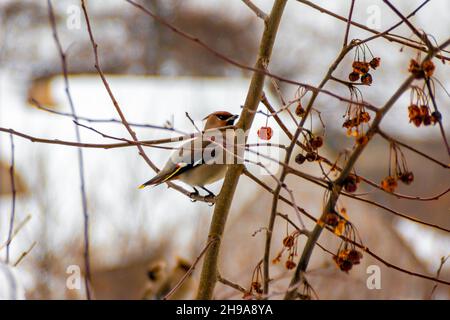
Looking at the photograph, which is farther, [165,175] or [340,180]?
[165,175]

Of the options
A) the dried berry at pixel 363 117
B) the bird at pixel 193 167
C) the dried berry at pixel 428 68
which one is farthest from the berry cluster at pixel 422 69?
the bird at pixel 193 167

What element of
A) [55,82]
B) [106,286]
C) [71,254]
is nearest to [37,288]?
[71,254]

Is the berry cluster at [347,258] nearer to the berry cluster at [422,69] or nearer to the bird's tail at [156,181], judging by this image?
the berry cluster at [422,69]

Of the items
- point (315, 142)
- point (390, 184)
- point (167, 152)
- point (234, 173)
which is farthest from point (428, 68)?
point (167, 152)

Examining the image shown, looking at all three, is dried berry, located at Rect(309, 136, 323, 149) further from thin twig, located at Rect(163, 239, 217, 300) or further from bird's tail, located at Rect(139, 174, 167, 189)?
bird's tail, located at Rect(139, 174, 167, 189)

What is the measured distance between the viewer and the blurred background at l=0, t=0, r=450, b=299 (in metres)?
4.08

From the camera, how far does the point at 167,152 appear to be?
538cm

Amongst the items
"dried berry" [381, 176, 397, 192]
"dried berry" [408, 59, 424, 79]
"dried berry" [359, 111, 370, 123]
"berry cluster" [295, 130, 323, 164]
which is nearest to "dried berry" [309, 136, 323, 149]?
"berry cluster" [295, 130, 323, 164]

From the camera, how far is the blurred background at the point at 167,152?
13.4ft

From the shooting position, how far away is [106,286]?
5.12 metres

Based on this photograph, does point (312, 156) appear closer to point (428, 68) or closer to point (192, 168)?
point (428, 68)

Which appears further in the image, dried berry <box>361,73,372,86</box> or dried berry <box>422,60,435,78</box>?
dried berry <box>361,73,372,86</box>

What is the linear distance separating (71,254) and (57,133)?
179 cm
